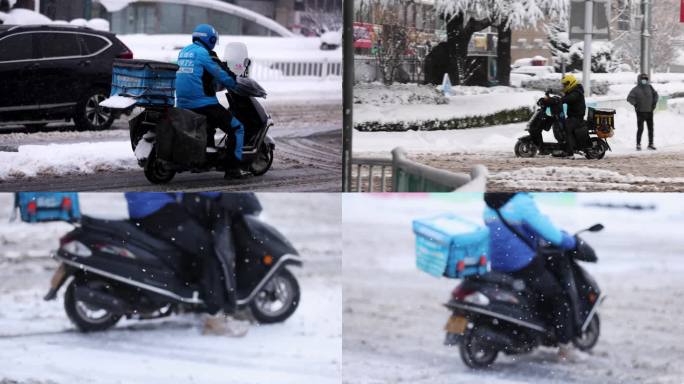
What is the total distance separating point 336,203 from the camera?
6020 millimetres

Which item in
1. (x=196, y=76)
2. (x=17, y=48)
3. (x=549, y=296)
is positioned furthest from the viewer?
(x=549, y=296)

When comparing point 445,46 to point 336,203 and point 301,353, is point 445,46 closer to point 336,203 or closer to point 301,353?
point 336,203

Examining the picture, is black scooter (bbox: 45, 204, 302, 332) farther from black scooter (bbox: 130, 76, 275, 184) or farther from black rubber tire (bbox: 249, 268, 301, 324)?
black scooter (bbox: 130, 76, 275, 184)

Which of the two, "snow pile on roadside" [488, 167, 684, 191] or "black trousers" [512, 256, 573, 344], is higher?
"snow pile on roadside" [488, 167, 684, 191]

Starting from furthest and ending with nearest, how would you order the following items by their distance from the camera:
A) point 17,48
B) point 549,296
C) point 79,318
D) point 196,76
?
point 549,296
point 79,318
point 196,76
point 17,48

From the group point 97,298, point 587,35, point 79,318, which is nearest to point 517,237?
point 587,35

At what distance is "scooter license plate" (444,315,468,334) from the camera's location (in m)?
6.03

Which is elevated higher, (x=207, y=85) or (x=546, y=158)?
(x=207, y=85)

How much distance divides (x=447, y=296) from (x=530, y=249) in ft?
1.82

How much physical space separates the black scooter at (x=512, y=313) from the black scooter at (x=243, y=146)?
1356 mm

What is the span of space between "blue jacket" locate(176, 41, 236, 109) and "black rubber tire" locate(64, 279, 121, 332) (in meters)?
1.20

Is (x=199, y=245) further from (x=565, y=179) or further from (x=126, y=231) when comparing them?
(x=565, y=179)

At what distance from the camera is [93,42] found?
19.2ft

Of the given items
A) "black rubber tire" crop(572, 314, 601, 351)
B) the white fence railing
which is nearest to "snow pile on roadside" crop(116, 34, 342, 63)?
the white fence railing
